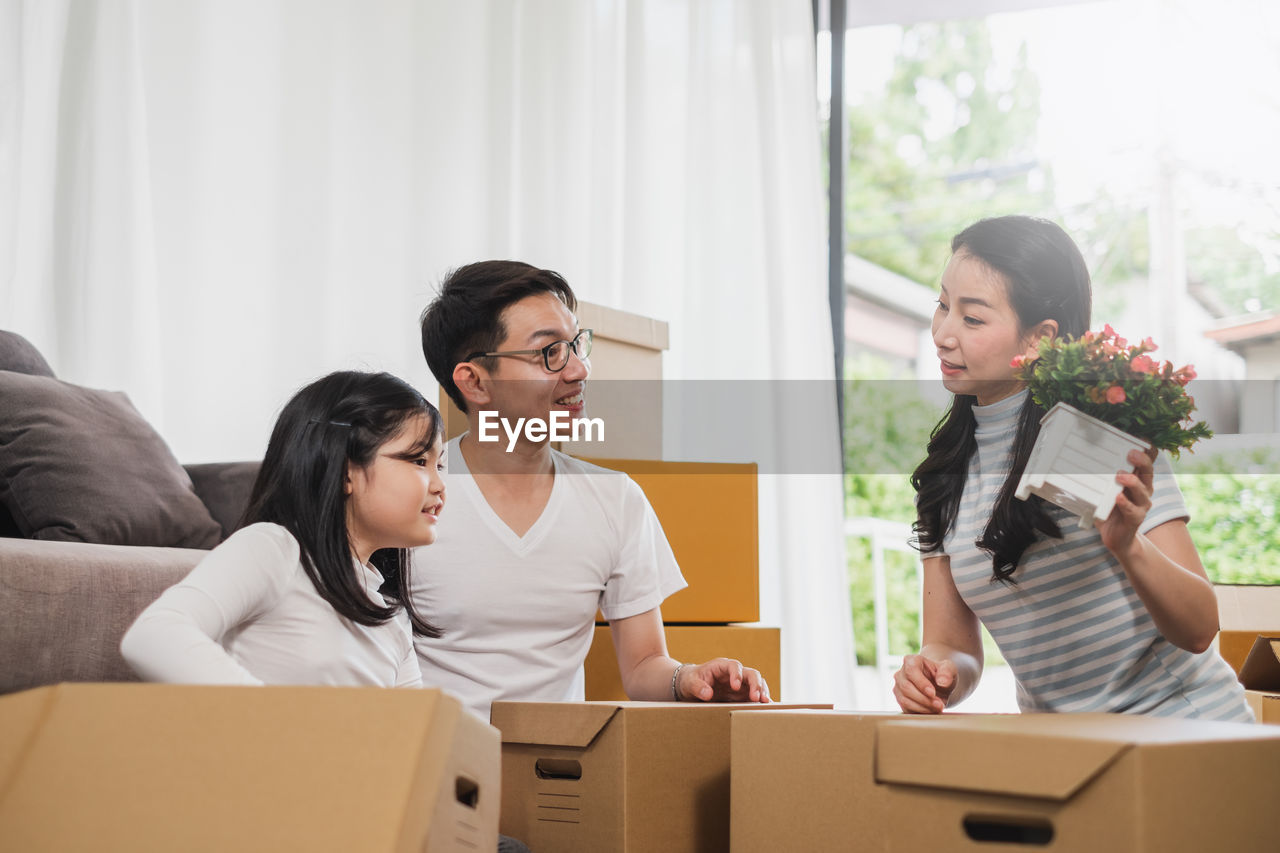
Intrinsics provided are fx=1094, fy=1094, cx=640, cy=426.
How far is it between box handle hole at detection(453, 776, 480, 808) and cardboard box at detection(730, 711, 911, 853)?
0.29 metres

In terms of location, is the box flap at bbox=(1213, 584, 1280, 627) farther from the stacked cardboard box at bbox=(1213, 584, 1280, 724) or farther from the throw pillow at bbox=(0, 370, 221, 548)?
the throw pillow at bbox=(0, 370, 221, 548)

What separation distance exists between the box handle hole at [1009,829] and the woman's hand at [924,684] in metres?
0.33

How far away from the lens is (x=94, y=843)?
672 millimetres

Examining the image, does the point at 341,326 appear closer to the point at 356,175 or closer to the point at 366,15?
the point at 356,175

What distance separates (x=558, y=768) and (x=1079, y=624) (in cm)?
57

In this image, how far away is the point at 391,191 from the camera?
8.63 feet

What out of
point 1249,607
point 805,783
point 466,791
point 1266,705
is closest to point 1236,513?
point 1249,607

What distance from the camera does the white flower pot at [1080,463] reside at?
95 centimetres

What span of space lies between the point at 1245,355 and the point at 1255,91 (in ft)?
2.26

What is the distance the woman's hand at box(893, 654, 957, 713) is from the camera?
1125 millimetres

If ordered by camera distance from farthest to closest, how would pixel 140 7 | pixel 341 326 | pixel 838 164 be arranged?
pixel 838 164
pixel 341 326
pixel 140 7

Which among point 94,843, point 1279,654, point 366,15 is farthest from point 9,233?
point 1279,654

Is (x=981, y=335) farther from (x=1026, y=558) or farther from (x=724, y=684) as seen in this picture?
(x=724, y=684)

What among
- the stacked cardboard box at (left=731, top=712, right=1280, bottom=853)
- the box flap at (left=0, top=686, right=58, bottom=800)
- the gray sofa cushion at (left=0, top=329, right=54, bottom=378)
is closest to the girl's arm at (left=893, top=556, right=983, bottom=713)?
the stacked cardboard box at (left=731, top=712, right=1280, bottom=853)
